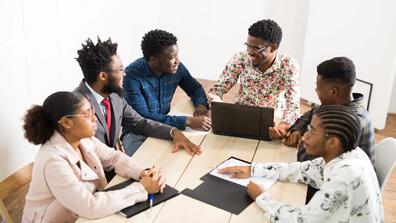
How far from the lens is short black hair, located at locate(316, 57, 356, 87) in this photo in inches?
76.7

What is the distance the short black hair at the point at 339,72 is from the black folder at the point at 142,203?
0.93m

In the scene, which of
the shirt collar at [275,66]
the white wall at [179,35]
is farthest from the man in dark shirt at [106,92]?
the shirt collar at [275,66]

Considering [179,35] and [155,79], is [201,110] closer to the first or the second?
[155,79]

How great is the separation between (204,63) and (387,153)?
324 centimetres

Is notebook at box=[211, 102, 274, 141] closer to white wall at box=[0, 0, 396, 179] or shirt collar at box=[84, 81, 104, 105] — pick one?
shirt collar at box=[84, 81, 104, 105]

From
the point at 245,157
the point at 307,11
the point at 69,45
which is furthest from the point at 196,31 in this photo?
the point at 245,157

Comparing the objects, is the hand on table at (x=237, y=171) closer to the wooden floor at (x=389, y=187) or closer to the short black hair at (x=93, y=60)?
the short black hair at (x=93, y=60)

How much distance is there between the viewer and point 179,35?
16.0ft

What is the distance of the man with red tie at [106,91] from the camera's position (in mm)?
2041

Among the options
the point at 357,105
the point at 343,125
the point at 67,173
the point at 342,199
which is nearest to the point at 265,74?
the point at 357,105

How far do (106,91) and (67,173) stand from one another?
689 mm

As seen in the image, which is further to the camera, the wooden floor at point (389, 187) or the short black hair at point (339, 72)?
Result: the wooden floor at point (389, 187)

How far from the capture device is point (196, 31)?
480cm

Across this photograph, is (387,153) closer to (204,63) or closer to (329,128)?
(329,128)
